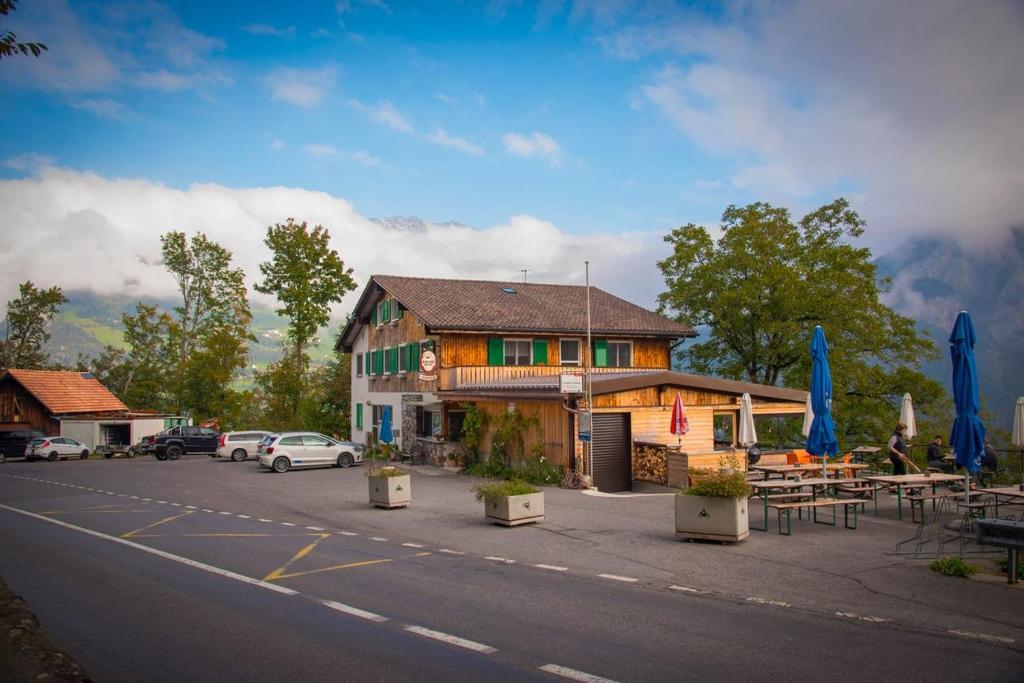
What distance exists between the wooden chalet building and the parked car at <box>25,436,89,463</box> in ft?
46.9

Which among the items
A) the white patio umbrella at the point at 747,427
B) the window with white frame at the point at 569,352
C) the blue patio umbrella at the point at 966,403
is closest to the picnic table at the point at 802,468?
the white patio umbrella at the point at 747,427

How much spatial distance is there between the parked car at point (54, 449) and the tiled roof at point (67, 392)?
25.5 ft

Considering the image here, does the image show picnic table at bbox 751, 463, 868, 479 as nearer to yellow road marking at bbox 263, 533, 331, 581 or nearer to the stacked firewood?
the stacked firewood

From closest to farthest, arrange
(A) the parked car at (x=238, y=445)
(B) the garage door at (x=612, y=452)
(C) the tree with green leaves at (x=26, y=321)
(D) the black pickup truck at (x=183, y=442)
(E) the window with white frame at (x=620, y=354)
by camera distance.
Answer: (B) the garage door at (x=612, y=452)
(E) the window with white frame at (x=620, y=354)
(A) the parked car at (x=238, y=445)
(D) the black pickup truck at (x=183, y=442)
(C) the tree with green leaves at (x=26, y=321)

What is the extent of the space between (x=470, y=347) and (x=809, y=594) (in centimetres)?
2299

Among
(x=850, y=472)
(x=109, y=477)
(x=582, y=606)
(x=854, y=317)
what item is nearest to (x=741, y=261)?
(x=854, y=317)

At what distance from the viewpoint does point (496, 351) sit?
31.6 meters

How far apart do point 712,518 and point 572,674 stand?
6.49 m

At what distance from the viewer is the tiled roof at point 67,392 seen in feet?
153

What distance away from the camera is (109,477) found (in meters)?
27.1

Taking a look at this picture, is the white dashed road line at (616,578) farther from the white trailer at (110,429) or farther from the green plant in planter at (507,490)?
the white trailer at (110,429)

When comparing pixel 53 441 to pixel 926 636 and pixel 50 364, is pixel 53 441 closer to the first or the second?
pixel 50 364

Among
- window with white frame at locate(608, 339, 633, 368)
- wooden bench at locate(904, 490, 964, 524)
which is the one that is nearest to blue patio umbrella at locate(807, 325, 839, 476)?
wooden bench at locate(904, 490, 964, 524)

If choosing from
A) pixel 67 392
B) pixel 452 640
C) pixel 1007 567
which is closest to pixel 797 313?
pixel 1007 567
